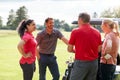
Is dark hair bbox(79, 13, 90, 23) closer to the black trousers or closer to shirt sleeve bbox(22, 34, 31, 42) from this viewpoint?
shirt sleeve bbox(22, 34, 31, 42)

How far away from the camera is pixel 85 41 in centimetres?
701

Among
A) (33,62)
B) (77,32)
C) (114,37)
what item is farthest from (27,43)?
(114,37)

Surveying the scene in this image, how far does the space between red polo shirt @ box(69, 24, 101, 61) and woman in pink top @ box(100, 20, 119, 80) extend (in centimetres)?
19

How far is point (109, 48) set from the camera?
7.12 meters

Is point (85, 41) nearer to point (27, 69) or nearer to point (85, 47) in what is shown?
point (85, 47)

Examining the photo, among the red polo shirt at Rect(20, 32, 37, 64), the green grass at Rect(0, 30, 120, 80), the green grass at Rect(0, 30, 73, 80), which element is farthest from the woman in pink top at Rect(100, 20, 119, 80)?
the green grass at Rect(0, 30, 73, 80)

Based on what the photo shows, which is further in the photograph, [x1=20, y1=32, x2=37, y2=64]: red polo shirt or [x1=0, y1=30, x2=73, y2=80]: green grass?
[x1=0, y1=30, x2=73, y2=80]: green grass

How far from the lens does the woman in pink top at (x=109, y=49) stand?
713cm

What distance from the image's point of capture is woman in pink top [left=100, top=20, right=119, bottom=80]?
23.4 feet

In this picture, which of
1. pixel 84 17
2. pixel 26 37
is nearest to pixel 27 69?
pixel 26 37

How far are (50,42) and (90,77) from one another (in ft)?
7.72

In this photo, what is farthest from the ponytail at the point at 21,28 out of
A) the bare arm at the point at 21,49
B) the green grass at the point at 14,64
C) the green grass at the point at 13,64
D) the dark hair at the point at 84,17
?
the green grass at the point at 13,64

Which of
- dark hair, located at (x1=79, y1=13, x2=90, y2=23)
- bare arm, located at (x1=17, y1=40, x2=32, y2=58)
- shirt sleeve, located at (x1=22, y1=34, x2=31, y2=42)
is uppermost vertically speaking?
dark hair, located at (x1=79, y1=13, x2=90, y2=23)

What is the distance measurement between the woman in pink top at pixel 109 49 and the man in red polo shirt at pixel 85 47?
16cm
